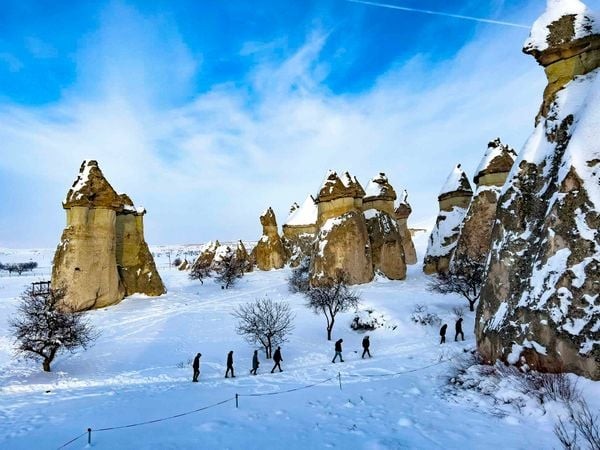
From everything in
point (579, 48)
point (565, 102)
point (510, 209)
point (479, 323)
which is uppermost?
point (579, 48)

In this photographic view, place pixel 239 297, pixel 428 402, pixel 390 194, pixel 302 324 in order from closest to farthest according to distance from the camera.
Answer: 1. pixel 428 402
2. pixel 302 324
3. pixel 239 297
4. pixel 390 194

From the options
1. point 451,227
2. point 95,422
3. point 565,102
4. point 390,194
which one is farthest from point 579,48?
point 390,194

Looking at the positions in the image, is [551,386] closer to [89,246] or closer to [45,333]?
[45,333]

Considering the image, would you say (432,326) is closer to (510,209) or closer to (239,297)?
(510,209)

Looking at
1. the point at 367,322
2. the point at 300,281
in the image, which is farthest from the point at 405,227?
the point at 367,322

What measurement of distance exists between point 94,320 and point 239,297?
11477 mm

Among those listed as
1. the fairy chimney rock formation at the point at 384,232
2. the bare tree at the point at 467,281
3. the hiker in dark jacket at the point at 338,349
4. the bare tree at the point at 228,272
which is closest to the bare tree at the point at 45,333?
the hiker in dark jacket at the point at 338,349

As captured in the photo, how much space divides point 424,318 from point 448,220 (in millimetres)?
15110

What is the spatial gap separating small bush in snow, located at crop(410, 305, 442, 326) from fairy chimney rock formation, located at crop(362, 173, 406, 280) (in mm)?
10548

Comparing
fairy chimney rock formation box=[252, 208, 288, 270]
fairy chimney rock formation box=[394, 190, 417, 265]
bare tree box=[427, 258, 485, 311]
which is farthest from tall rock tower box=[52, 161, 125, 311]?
fairy chimney rock formation box=[394, 190, 417, 265]

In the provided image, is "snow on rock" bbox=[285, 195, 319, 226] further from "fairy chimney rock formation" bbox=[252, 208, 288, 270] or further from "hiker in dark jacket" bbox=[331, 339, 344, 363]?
"hiker in dark jacket" bbox=[331, 339, 344, 363]

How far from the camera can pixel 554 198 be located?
407 inches

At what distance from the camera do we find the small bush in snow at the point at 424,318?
66.7ft

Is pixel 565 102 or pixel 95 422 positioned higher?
pixel 565 102
